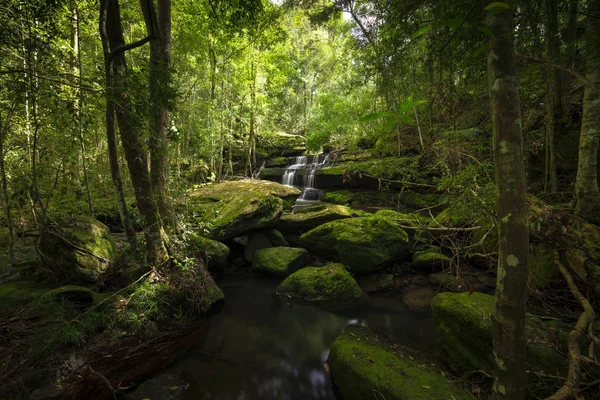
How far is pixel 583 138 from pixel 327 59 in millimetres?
24827

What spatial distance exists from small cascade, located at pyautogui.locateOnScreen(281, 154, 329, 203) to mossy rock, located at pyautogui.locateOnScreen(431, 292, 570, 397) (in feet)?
34.2

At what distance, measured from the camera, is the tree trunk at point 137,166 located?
13.7 ft

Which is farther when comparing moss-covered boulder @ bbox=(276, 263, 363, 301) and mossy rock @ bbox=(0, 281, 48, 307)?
moss-covered boulder @ bbox=(276, 263, 363, 301)

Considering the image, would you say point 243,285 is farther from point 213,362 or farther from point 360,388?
point 360,388

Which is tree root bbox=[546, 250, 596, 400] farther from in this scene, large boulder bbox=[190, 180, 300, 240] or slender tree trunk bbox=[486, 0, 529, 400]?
large boulder bbox=[190, 180, 300, 240]

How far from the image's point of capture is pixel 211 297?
5.41 metres

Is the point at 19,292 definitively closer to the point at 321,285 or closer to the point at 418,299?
the point at 321,285

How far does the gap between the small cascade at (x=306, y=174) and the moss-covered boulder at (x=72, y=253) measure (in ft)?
31.3

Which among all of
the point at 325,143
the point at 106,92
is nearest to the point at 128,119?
the point at 106,92

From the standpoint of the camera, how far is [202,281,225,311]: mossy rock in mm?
5172

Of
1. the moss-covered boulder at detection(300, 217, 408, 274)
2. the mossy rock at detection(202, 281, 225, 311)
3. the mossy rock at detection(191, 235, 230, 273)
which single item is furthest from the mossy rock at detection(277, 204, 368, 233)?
the mossy rock at detection(202, 281, 225, 311)

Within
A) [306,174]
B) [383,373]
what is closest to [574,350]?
[383,373]

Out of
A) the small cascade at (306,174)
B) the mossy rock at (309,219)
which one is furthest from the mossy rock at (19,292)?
the small cascade at (306,174)

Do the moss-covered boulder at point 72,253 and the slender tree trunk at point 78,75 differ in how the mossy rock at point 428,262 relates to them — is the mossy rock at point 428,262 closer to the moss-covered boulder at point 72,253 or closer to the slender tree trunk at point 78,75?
the moss-covered boulder at point 72,253
